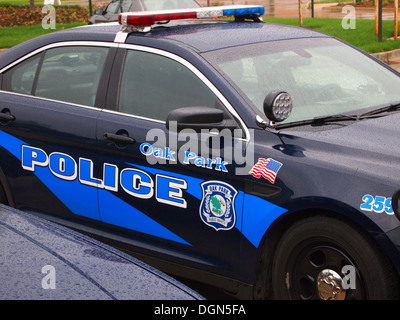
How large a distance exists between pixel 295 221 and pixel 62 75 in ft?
6.68

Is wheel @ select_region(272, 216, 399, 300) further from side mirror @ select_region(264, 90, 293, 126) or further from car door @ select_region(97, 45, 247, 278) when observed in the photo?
side mirror @ select_region(264, 90, 293, 126)

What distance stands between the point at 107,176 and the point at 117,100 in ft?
1.57

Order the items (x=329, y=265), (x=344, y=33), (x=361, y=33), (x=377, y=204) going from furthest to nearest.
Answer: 1. (x=344, y=33)
2. (x=361, y=33)
3. (x=329, y=265)
4. (x=377, y=204)

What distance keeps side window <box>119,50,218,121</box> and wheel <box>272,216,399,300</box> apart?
958 mm

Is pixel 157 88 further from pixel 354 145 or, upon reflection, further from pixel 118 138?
pixel 354 145

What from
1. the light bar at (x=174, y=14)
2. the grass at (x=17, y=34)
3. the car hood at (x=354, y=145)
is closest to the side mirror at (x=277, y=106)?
the car hood at (x=354, y=145)

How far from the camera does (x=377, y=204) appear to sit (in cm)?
364

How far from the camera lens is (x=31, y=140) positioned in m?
5.09

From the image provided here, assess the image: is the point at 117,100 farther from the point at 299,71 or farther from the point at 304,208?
the point at 304,208

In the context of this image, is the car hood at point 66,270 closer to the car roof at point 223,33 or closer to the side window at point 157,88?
the side window at point 157,88

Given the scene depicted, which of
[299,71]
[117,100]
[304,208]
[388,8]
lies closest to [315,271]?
[304,208]

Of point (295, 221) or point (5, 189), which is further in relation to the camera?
point (5, 189)

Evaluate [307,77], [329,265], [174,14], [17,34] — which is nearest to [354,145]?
[329,265]
